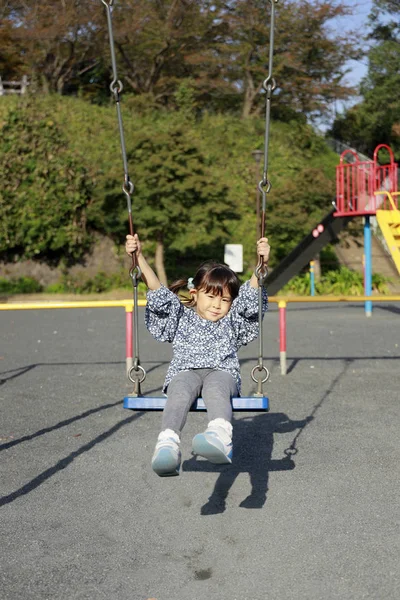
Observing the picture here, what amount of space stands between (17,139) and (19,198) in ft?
5.71

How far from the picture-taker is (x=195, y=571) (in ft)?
9.98

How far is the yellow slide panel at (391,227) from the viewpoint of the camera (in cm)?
1400

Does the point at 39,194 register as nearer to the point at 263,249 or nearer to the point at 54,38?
the point at 54,38

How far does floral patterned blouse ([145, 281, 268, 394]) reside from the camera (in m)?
4.03

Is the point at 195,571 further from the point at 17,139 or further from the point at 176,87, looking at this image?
the point at 176,87

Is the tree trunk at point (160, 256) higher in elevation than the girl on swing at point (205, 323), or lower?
lower

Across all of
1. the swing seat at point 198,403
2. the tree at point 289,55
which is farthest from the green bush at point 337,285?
the swing seat at point 198,403

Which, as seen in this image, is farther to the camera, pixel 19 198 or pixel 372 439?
pixel 19 198

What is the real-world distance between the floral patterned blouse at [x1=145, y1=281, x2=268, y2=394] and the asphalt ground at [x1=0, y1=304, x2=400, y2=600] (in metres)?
0.63

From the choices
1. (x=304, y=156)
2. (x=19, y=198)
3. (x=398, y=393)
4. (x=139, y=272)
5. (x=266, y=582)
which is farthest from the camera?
(x=304, y=156)

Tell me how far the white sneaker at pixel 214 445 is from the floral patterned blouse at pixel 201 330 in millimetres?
616

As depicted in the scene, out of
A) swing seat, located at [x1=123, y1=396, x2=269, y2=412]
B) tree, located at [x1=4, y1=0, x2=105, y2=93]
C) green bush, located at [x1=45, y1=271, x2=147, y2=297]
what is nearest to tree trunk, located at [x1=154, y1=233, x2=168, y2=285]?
green bush, located at [x1=45, y1=271, x2=147, y2=297]

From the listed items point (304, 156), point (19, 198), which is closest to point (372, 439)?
point (19, 198)

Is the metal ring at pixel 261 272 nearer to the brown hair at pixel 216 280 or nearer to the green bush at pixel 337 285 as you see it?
the brown hair at pixel 216 280
